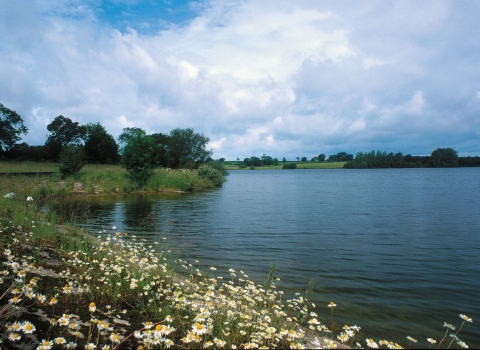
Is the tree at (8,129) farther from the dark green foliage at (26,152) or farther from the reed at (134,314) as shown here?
the reed at (134,314)

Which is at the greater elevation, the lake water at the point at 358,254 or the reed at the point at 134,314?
the reed at the point at 134,314

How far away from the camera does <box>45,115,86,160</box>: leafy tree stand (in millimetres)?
70562

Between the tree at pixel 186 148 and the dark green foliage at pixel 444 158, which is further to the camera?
the dark green foliage at pixel 444 158

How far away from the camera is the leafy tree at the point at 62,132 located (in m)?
70.6

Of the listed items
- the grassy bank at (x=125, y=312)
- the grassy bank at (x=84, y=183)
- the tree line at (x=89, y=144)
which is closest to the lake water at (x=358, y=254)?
the grassy bank at (x=125, y=312)

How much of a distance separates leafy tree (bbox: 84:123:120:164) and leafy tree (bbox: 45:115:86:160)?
8.59ft

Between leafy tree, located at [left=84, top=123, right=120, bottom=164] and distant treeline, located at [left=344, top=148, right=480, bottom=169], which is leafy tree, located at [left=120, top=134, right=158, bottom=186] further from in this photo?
distant treeline, located at [left=344, top=148, right=480, bottom=169]

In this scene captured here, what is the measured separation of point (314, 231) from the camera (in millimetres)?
15148

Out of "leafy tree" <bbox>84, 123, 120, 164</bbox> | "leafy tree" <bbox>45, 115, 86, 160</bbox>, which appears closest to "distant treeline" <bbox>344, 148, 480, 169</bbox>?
"leafy tree" <bbox>84, 123, 120, 164</bbox>

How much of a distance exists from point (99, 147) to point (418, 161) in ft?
482

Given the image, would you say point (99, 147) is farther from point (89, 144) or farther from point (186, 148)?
point (186, 148)

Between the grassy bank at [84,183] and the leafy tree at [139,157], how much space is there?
0.92 metres

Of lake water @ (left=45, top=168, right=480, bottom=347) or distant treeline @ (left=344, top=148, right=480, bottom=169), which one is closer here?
lake water @ (left=45, top=168, right=480, bottom=347)

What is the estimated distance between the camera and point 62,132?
71.9 meters
